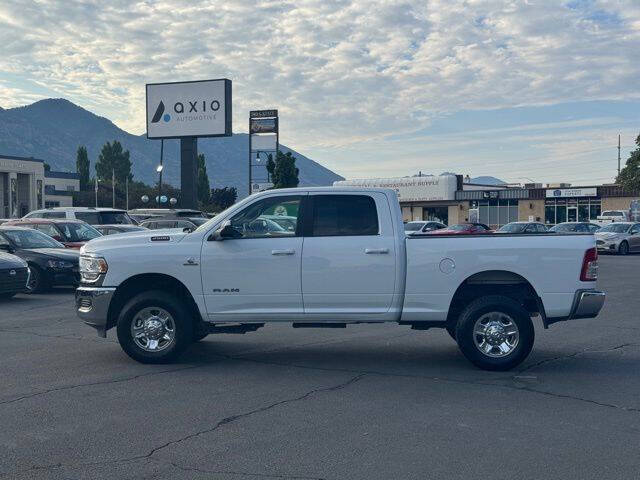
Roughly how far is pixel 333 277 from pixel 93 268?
2791 mm

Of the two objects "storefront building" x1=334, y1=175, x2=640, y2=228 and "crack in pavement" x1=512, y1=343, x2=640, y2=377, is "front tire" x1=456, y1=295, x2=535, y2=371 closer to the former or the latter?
"crack in pavement" x1=512, y1=343, x2=640, y2=377

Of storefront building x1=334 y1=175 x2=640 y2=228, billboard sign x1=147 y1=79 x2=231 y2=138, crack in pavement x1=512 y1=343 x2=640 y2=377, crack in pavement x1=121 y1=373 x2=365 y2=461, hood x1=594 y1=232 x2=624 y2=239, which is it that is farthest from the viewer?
storefront building x1=334 y1=175 x2=640 y2=228

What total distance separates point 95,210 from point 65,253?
6431 mm

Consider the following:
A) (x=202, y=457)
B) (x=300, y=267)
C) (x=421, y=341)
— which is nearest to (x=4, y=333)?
(x=300, y=267)

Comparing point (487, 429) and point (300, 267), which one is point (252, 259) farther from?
point (487, 429)

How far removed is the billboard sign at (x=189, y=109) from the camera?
44.2 metres

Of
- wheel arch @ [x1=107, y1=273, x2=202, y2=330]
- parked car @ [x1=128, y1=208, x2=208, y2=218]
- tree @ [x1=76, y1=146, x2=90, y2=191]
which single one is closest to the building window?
parked car @ [x1=128, y1=208, x2=208, y2=218]

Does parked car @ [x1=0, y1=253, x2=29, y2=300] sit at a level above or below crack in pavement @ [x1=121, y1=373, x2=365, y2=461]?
above

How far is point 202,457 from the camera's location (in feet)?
17.3

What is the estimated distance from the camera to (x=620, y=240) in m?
32.9

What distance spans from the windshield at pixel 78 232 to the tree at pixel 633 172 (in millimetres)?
38042

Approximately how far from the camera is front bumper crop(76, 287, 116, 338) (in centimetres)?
852

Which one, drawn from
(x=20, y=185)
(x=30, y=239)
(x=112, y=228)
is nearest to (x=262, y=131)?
(x=20, y=185)

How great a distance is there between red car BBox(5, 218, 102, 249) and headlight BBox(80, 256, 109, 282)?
1053 centimetres
